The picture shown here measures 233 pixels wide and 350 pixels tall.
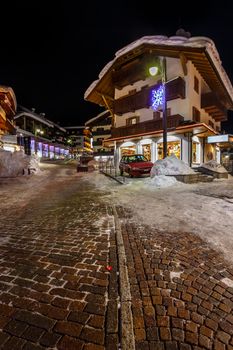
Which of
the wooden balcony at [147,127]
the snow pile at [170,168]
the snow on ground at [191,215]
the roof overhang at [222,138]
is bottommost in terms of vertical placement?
the snow on ground at [191,215]

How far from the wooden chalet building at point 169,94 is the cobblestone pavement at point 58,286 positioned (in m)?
16.1

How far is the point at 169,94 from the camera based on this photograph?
67.1 feet

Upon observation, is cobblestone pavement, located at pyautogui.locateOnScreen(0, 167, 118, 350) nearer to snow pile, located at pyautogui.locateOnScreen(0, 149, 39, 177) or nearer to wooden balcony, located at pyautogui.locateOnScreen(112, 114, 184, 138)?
snow pile, located at pyautogui.locateOnScreen(0, 149, 39, 177)

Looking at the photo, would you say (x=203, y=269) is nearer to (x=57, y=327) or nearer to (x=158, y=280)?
(x=158, y=280)

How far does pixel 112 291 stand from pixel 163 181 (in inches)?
391

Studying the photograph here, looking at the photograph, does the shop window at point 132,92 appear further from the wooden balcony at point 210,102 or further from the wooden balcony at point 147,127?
the wooden balcony at point 210,102

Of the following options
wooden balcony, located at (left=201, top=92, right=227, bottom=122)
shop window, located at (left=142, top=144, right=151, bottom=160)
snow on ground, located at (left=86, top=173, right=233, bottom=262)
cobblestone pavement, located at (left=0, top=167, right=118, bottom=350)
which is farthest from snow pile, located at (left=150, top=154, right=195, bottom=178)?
wooden balcony, located at (left=201, top=92, right=227, bottom=122)

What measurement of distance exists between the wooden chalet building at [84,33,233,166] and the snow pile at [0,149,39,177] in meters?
12.0

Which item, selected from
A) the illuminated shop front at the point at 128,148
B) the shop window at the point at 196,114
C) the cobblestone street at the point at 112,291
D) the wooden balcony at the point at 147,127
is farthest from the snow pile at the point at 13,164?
the shop window at the point at 196,114

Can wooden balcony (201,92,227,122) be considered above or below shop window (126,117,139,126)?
above

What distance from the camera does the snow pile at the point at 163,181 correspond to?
11816 mm

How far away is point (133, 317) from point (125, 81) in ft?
89.9

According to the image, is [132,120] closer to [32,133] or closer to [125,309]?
[125,309]

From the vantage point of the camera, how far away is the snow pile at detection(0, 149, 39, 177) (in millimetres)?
17344
